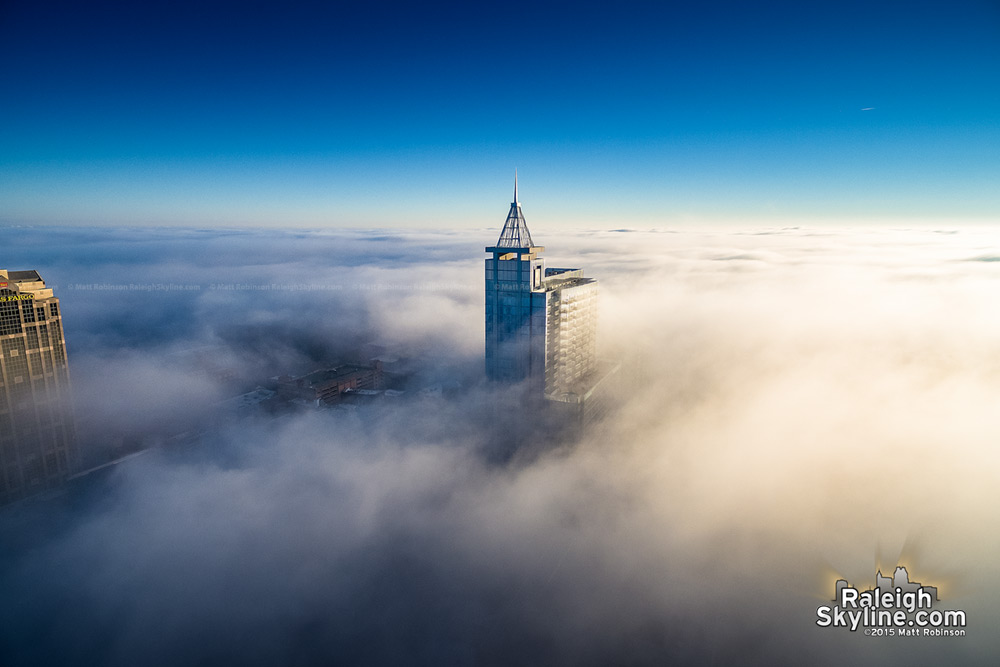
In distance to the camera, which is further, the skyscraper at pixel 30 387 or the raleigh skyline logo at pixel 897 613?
the skyscraper at pixel 30 387

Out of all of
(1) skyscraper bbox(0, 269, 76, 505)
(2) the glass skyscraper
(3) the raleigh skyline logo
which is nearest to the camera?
(3) the raleigh skyline logo

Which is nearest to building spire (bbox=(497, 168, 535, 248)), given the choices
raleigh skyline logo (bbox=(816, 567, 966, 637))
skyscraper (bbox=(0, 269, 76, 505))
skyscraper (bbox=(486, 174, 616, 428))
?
skyscraper (bbox=(486, 174, 616, 428))

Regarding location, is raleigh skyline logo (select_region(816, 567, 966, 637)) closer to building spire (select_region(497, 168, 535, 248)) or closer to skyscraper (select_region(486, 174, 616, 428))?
skyscraper (select_region(486, 174, 616, 428))

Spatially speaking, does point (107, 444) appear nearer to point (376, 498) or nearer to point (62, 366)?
point (62, 366)

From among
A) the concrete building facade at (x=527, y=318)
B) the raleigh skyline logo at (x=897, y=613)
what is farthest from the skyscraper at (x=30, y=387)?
the raleigh skyline logo at (x=897, y=613)

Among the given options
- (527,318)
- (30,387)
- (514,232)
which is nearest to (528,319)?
(527,318)

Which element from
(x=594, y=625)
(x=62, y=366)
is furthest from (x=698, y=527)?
(x=62, y=366)

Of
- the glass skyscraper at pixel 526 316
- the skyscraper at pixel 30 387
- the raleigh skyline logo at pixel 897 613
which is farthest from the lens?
the glass skyscraper at pixel 526 316

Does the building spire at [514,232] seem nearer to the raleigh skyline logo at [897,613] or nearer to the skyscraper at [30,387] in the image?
the raleigh skyline logo at [897,613]
